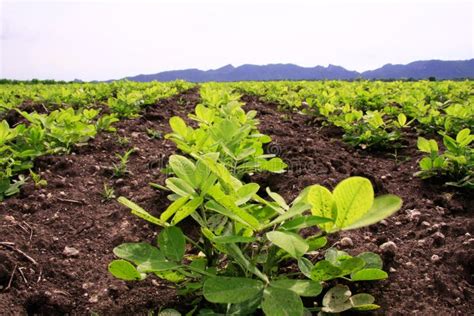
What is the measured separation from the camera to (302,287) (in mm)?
1117

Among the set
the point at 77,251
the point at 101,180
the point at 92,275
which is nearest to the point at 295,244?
the point at 92,275

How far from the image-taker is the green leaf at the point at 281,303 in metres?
1.03

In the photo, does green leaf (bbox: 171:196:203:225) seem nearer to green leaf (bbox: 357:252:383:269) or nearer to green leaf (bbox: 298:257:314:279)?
green leaf (bbox: 298:257:314:279)

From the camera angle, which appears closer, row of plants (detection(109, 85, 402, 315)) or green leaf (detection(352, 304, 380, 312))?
row of plants (detection(109, 85, 402, 315))

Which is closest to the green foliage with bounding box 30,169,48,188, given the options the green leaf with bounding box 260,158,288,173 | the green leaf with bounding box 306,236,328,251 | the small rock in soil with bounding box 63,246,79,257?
the small rock in soil with bounding box 63,246,79,257

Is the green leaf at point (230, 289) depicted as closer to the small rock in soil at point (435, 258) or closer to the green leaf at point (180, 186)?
the green leaf at point (180, 186)

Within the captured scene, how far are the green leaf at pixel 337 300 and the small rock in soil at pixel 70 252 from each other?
3.84ft

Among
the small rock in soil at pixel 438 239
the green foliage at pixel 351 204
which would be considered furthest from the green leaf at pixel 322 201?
the small rock in soil at pixel 438 239

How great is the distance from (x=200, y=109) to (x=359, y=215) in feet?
5.31

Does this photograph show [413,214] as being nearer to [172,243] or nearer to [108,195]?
[172,243]

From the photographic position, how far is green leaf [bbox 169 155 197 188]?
4.23 ft

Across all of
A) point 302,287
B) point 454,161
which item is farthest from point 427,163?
point 302,287

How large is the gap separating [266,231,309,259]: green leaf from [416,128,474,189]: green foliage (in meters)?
1.67

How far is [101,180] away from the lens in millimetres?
2867
